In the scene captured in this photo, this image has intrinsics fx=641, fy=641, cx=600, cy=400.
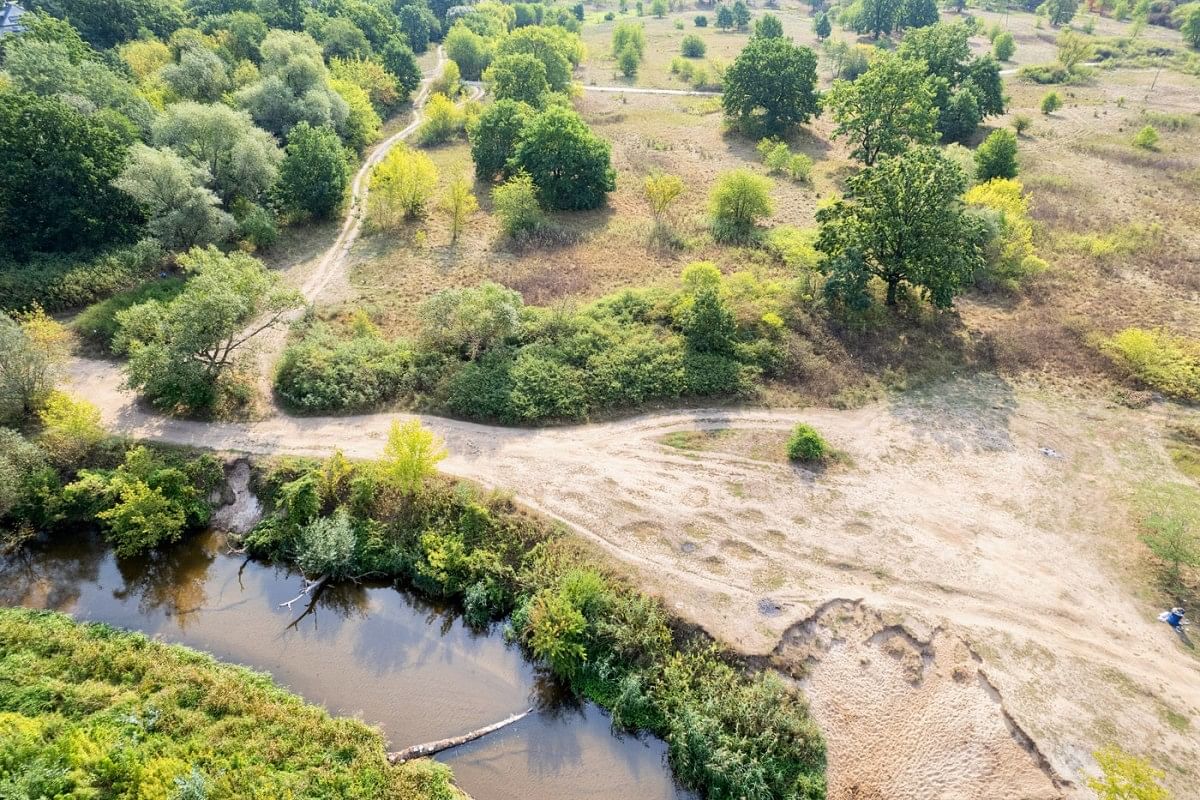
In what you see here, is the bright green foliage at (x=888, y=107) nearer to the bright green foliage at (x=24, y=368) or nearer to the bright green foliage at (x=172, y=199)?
the bright green foliage at (x=172, y=199)

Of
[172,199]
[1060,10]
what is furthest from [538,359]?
[1060,10]

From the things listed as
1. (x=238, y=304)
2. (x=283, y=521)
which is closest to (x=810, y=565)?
(x=283, y=521)

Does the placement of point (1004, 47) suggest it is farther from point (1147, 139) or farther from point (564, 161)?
point (564, 161)

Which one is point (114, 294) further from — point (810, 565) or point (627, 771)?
point (810, 565)

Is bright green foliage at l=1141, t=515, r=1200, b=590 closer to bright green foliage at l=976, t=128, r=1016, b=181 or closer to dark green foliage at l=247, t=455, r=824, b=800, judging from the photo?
dark green foliage at l=247, t=455, r=824, b=800

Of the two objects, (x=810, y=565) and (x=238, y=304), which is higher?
(x=238, y=304)

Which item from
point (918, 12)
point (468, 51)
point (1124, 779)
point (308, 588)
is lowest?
point (1124, 779)

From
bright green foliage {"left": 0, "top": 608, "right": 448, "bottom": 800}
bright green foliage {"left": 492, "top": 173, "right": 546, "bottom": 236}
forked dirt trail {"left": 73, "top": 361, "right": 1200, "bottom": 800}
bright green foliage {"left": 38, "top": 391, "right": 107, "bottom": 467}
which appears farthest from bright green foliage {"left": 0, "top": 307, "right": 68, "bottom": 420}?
bright green foliage {"left": 492, "top": 173, "right": 546, "bottom": 236}

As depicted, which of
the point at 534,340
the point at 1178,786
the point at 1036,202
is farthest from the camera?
the point at 1036,202
